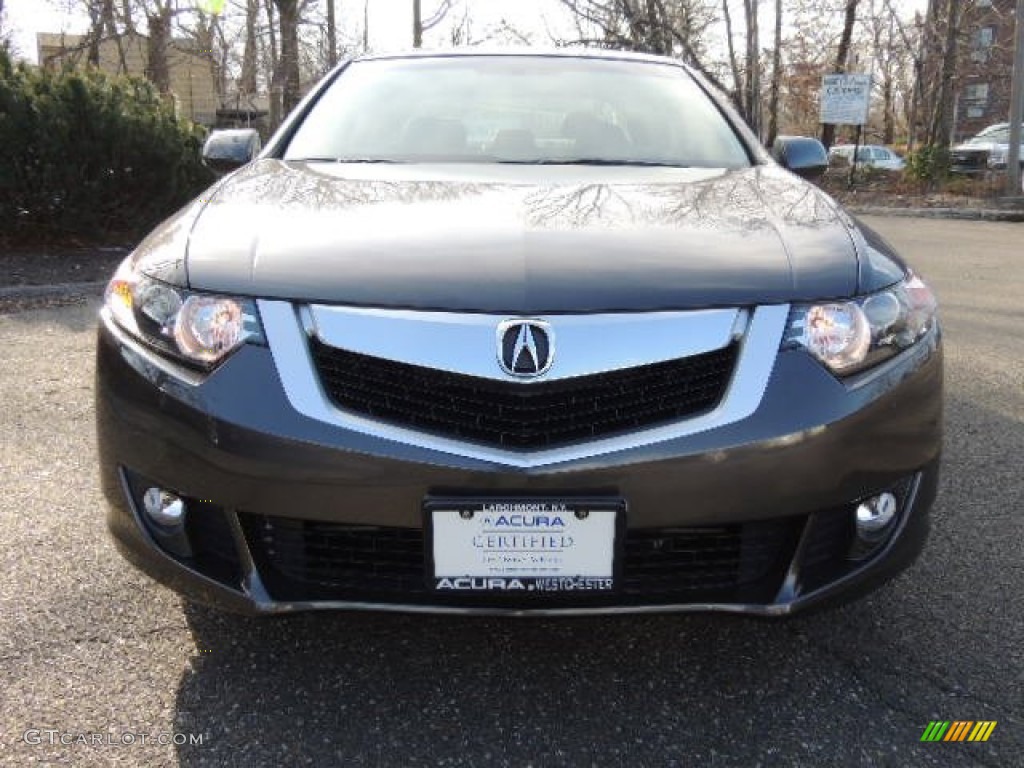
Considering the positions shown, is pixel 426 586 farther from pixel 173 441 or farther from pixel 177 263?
pixel 177 263

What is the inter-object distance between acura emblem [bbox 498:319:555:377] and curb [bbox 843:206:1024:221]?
571 inches

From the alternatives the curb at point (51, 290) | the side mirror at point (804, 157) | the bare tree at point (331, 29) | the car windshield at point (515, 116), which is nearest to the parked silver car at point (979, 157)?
the bare tree at point (331, 29)

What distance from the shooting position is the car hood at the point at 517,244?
5.80 ft

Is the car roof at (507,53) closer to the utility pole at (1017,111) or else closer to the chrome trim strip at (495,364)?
the chrome trim strip at (495,364)

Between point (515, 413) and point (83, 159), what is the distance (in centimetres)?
737

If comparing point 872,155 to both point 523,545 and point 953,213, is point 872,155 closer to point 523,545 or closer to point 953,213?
point 953,213

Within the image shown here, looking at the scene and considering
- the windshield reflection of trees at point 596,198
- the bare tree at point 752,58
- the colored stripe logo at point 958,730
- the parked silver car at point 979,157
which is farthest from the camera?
the bare tree at point 752,58

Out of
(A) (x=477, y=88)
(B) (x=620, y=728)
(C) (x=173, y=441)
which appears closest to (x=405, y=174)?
(A) (x=477, y=88)

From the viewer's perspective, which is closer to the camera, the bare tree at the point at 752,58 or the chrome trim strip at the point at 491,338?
the chrome trim strip at the point at 491,338

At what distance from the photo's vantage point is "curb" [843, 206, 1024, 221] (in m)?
15.2

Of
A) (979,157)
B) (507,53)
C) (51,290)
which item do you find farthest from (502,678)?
(979,157)

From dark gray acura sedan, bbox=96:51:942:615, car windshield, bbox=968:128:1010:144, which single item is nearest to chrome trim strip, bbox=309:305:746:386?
dark gray acura sedan, bbox=96:51:942:615

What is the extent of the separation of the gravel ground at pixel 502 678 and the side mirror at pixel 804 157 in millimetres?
1292

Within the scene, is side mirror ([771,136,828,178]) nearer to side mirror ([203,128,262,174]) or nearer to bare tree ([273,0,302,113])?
side mirror ([203,128,262,174])
